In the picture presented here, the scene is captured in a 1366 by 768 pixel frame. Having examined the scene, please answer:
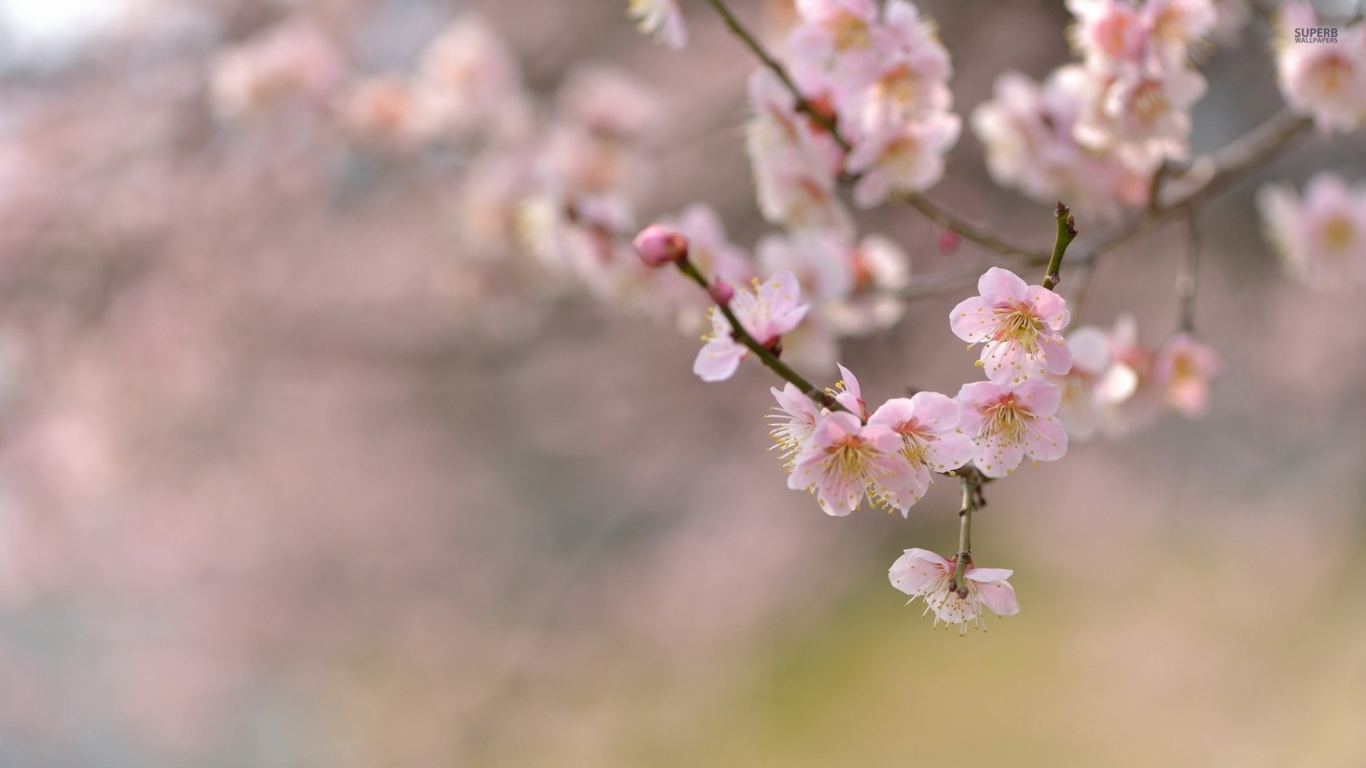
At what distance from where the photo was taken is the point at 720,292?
0.71 m

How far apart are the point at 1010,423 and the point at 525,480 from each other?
7.16 m

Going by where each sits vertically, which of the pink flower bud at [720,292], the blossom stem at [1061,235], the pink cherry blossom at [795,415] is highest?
the pink flower bud at [720,292]

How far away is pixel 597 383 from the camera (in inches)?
169

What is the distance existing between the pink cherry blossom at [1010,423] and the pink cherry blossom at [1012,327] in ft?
0.04

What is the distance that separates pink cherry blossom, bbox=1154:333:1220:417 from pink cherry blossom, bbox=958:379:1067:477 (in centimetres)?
50

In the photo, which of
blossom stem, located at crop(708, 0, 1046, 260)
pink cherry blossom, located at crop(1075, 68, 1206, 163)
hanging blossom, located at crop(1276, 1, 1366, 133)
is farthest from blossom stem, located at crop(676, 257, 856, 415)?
hanging blossom, located at crop(1276, 1, 1366, 133)

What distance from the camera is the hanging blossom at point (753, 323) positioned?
0.72 metres

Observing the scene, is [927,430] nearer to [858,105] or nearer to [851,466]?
[851,466]

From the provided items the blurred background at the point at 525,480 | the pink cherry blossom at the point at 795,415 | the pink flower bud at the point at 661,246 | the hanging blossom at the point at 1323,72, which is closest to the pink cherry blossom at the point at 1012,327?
the pink cherry blossom at the point at 795,415

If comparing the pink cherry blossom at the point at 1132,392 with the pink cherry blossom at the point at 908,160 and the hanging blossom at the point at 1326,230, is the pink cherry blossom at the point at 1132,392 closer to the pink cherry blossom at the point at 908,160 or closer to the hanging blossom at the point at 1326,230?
the pink cherry blossom at the point at 908,160

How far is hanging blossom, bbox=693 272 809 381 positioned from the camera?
2.36ft

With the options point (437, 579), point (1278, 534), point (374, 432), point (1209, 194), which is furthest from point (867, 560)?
point (1209, 194)

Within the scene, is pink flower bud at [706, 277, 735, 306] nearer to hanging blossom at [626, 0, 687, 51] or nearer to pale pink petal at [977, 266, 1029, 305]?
pale pink petal at [977, 266, 1029, 305]

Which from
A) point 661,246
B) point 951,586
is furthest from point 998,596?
point 661,246
